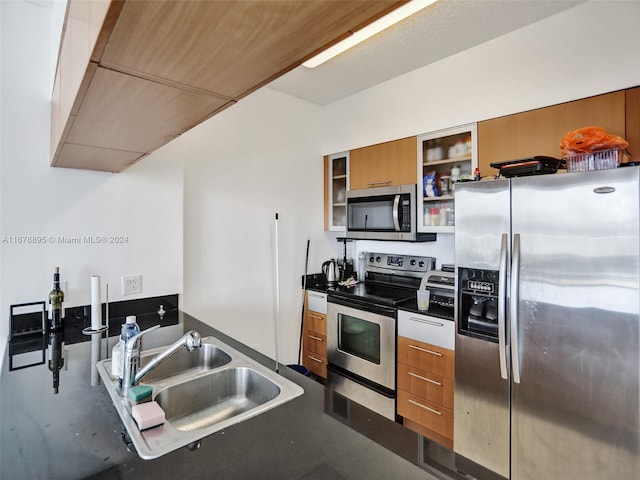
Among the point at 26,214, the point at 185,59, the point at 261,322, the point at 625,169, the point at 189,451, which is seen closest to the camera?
the point at 185,59

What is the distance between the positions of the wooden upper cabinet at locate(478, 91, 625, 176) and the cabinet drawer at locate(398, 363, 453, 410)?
1351mm

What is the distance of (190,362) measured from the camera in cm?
157

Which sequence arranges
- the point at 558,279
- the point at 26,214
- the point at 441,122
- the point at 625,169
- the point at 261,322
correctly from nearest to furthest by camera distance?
the point at 625,169 < the point at 558,279 < the point at 26,214 < the point at 441,122 < the point at 261,322

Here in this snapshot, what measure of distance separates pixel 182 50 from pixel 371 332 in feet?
7.49

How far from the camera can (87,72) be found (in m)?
0.71

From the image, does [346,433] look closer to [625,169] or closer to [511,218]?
[511,218]

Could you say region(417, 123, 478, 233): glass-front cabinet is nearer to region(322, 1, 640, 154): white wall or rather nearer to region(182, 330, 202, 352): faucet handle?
region(322, 1, 640, 154): white wall

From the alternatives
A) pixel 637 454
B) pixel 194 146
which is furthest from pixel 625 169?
pixel 194 146

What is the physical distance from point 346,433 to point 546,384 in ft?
4.25

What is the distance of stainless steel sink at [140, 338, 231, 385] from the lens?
58.2 inches

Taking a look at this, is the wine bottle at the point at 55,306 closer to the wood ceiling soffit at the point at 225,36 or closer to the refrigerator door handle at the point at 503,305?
the wood ceiling soffit at the point at 225,36

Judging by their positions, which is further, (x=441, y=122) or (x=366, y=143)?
(x=366, y=143)

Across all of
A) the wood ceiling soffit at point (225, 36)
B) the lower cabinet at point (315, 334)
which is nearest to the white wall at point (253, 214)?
the lower cabinet at point (315, 334)

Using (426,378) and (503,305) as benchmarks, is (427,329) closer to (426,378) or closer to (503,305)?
(426,378)
